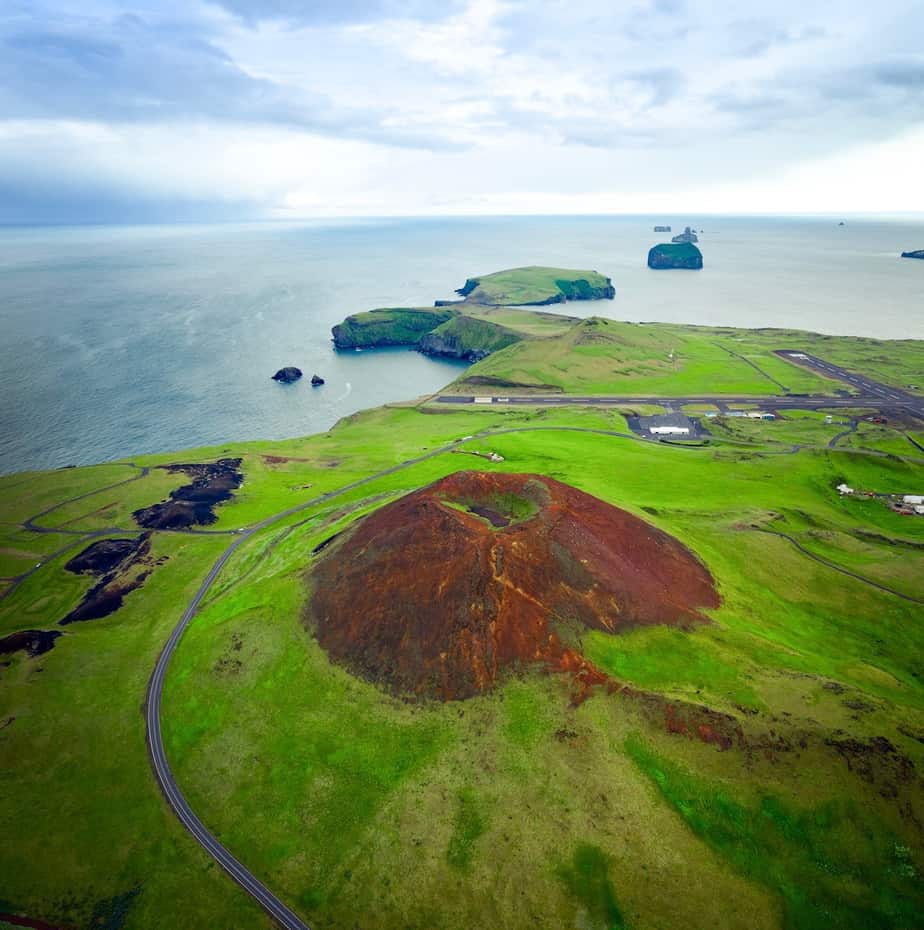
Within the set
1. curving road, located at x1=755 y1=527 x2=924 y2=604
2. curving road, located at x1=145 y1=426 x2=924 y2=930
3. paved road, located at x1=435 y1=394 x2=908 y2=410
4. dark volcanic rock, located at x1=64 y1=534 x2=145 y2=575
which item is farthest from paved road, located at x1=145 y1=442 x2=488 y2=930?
paved road, located at x1=435 y1=394 x2=908 y2=410

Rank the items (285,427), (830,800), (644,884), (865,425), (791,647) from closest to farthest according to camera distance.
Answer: (644,884) < (830,800) < (791,647) < (865,425) < (285,427)

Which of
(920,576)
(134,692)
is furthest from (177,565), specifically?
(920,576)

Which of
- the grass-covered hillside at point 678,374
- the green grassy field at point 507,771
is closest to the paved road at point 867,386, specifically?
the grass-covered hillside at point 678,374

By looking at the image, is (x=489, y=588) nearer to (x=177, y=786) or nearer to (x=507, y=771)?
(x=507, y=771)

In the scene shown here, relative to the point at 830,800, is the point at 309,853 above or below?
below

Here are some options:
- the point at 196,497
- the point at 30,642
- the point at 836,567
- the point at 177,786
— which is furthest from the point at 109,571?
the point at 836,567

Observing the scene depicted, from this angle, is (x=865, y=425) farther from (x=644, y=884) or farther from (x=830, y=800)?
(x=644, y=884)
